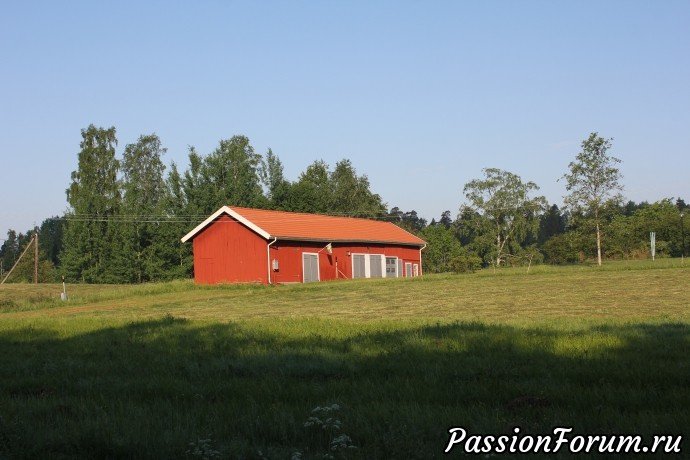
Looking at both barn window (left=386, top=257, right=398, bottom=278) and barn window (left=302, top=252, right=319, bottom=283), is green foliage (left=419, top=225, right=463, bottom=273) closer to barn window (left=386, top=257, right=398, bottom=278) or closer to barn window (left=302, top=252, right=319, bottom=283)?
barn window (left=386, top=257, right=398, bottom=278)

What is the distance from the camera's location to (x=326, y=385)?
7727mm

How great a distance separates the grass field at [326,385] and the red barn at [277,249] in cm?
2505

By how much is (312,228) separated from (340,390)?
3847 centimetres

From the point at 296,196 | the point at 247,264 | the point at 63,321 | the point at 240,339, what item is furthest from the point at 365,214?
the point at 240,339

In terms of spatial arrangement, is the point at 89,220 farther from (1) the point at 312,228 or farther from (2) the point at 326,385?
(2) the point at 326,385

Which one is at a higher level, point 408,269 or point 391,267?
point 391,267

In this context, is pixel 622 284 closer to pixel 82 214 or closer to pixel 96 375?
pixel 96 375

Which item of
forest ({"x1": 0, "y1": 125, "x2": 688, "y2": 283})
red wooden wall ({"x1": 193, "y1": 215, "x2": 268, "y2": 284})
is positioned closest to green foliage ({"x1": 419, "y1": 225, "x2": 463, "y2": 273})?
forest ({"x1": 0, "y1": 125, "x2": 688, "y2": 283})

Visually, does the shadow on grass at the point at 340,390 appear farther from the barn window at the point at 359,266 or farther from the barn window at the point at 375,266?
the barn window at the point at 375,266

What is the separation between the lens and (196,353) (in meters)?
10.7

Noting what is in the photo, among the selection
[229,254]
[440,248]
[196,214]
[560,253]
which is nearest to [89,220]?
[196,214]

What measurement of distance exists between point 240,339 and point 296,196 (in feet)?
205

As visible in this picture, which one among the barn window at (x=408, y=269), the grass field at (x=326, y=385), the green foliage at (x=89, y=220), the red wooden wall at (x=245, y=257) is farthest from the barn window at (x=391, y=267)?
the grass field at (x=326, y=385)

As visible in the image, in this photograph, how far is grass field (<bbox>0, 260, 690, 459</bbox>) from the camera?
5.61 meters
